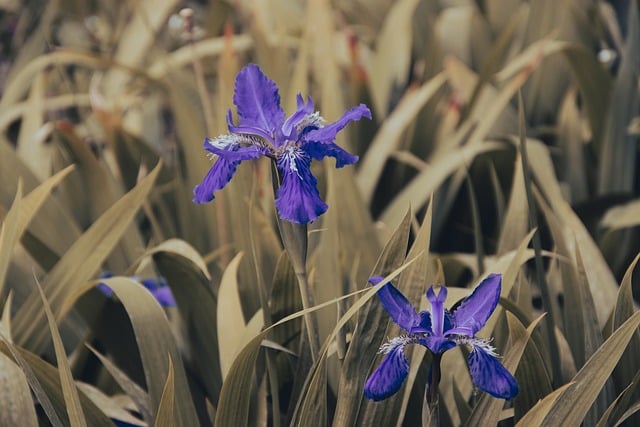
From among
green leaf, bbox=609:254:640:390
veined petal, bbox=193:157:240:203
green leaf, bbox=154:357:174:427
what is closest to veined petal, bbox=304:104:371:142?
veined petal, bbox=193:157:240:203

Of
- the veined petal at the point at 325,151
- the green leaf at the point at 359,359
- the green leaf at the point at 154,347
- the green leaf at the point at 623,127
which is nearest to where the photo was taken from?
the veined petal at the point at 325,151

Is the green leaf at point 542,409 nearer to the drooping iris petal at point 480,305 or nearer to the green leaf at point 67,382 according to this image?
the drooping iris petal at point 480,305

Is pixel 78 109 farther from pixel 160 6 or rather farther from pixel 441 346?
pixel 441 346

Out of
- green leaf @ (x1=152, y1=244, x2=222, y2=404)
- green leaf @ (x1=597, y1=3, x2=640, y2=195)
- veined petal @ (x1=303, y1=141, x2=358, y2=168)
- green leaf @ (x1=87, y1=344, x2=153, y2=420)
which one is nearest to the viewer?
veined petal @ (x1=303, y1=141, x2=358, y2=168)

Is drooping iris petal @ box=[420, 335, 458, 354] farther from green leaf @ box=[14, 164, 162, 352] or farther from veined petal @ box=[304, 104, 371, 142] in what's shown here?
green leaf @ box=[14, 164, 162, 352]

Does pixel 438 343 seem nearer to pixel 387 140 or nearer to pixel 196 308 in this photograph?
pixel 196 308

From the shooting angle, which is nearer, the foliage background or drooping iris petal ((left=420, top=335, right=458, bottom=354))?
drooping iris petal ((left=420, top=335, right=458, bottom=354))

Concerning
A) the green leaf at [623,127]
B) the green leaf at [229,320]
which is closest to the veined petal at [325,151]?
the green leaf at [229,320]
